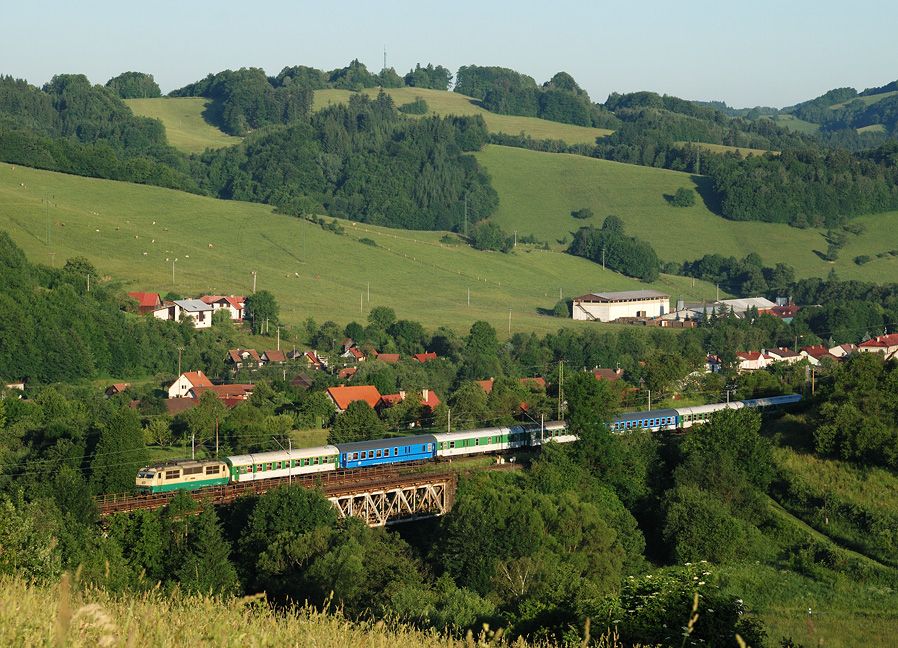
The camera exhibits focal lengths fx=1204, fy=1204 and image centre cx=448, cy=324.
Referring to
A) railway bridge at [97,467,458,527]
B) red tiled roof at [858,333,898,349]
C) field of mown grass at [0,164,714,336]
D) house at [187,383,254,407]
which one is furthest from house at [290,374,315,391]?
red tiled roof at [858,333,898,349]

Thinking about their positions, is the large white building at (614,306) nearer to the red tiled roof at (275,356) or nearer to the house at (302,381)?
the red tiled roof at (275,356)

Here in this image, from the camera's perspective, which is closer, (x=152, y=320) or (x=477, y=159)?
(x=152, y=320)

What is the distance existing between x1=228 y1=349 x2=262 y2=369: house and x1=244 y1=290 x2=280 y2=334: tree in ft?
26.3

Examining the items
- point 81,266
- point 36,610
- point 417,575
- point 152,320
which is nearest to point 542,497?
point 417,575

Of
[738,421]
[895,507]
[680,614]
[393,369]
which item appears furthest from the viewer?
[393,369]

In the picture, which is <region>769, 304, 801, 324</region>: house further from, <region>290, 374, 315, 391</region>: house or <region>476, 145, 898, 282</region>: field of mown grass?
<region>290, 374, 315, 391</region>: house

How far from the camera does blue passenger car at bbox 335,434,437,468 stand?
1718 inches

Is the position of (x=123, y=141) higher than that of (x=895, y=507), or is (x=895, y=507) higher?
(x=123, y=141)

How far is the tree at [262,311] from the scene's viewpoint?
3349 inches

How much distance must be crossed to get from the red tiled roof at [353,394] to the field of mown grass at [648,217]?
79.5m

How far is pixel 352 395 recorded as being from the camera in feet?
191

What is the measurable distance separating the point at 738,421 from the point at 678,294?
76.4 meters

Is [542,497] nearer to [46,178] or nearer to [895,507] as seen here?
[895,507]

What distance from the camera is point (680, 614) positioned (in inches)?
753
